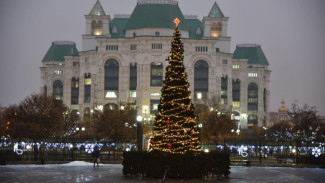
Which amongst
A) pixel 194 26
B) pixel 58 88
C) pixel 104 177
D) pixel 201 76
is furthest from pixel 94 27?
Answer: pixel 104 177

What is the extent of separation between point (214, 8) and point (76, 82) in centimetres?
4456

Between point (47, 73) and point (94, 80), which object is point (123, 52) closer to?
point (94, 80)

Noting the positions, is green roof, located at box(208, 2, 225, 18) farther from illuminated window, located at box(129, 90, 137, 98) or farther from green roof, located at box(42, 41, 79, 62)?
green roof, located at box(42, 41, 79, 62)

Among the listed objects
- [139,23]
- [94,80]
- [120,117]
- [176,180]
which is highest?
[139,23]

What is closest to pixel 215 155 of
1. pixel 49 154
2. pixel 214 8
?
pixel 49 154

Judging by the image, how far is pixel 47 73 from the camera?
184875mm

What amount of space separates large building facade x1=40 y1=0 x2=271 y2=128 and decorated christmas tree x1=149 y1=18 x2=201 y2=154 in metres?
107

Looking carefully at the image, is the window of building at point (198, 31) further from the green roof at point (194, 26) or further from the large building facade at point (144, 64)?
the green roof at point (194, 26)

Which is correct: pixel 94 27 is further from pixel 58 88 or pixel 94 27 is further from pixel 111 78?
pixel 58 88

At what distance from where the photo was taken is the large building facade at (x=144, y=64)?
514 feet

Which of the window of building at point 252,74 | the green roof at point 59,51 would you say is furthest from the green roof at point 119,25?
the window of building at point 252,74

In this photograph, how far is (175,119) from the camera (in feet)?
126

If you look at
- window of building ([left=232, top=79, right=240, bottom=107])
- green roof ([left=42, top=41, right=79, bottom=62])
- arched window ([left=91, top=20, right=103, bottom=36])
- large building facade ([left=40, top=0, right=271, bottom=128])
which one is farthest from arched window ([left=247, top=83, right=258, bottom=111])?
green roof ([left=42, top=41, right=79, bottom=62])

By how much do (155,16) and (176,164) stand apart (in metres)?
129
